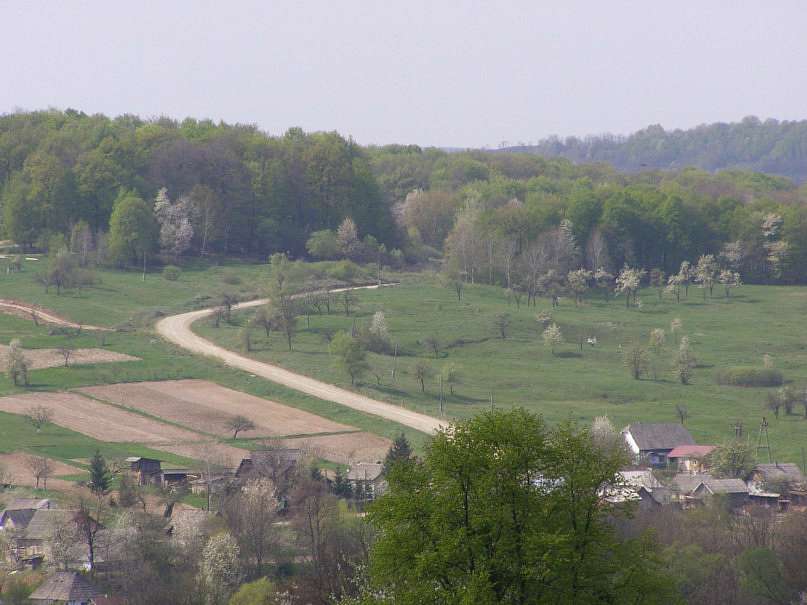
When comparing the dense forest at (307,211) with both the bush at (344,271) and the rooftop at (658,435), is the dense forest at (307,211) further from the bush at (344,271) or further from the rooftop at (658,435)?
the rooftop at (658,435)

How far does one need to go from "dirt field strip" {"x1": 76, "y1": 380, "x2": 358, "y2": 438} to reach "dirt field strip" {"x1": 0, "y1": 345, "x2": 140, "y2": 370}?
14.4 ft

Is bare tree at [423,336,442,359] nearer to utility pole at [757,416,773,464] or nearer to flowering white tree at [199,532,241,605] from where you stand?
utility pole at [757,416,773,464]

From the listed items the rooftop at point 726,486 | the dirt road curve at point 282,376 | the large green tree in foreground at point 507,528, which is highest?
→ the large green tree in foreground at point 507,528

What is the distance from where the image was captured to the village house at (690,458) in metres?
52.9

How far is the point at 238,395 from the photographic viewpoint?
63.7 meters

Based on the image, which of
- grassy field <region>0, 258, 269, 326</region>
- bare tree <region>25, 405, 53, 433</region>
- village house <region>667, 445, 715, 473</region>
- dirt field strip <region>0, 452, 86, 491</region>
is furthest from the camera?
grassy field <region>0, 258, 269, 326</region>

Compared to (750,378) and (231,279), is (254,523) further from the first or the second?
(231,279)

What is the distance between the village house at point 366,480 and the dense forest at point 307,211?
53.0 metres

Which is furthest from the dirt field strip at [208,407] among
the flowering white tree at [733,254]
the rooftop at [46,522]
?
the flowering white tree at [733,254]

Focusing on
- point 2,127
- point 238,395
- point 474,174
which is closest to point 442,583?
point 238,395

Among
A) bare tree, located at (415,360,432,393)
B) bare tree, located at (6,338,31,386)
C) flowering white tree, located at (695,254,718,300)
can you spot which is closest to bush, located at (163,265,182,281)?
bare tree, located at (6,338,31,386)

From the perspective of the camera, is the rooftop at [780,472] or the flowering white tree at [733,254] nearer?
the rooftop at [780,472]

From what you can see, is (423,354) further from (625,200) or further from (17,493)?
(625,200)

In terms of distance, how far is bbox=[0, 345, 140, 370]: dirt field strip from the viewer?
66375 mm
